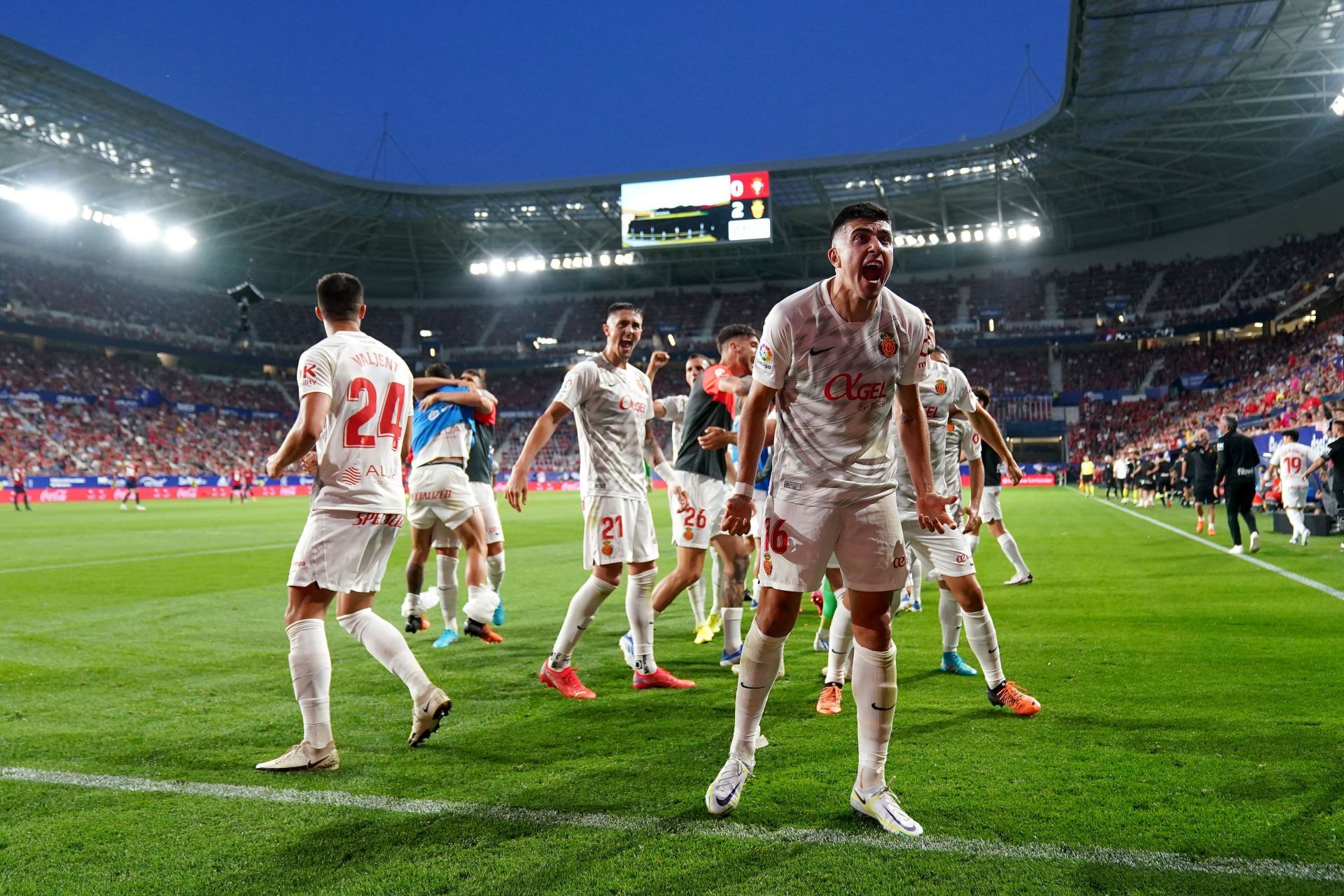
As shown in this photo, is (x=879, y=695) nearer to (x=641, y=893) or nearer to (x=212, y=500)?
(x=641, y=893)

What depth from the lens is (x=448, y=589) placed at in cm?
810

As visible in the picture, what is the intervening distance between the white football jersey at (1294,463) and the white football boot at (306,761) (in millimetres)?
16086

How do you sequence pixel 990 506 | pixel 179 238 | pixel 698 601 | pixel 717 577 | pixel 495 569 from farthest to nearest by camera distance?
pixel 179 238 → pixel 990 506 → pixel 495 569 → pixel 717 577 → pixel 698 601

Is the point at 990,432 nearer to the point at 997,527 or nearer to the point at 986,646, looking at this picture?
the point at 986,646

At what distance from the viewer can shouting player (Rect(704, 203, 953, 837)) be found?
11.7 feet

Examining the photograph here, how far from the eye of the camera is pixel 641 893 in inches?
116

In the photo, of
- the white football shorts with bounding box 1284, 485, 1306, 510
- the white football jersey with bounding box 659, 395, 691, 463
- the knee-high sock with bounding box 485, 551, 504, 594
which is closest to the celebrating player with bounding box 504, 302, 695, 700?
the white football jersey with bounding box 659, 395, 691, 463

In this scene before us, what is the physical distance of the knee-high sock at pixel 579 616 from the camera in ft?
18.8

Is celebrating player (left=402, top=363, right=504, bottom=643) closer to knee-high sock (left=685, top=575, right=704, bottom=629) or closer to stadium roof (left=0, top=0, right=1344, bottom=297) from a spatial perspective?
knee-high sock (left=685, top=575, right=704, bottom=629)

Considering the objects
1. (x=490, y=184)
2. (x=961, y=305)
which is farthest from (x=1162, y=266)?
(x=490, y=184)

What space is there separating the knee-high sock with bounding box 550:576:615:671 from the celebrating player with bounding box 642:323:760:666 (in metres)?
0.92

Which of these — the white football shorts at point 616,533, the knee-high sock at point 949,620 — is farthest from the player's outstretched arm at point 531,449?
the knee-high sock at point 949,620

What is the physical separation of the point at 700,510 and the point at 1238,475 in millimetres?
11508

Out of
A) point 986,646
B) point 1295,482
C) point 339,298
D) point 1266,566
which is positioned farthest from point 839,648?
point 1295,482
